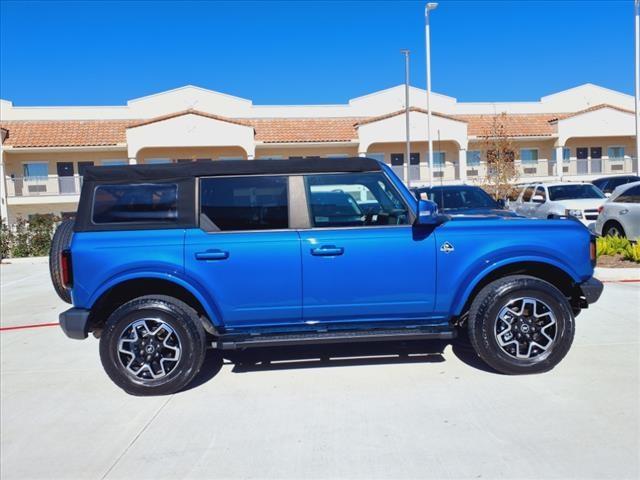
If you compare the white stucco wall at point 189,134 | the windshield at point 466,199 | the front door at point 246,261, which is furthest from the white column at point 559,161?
the front door at point 246,261

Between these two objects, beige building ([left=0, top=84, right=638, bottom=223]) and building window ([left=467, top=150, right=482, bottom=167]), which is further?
building window ([left=467, top=150, right=482, bottom=167])

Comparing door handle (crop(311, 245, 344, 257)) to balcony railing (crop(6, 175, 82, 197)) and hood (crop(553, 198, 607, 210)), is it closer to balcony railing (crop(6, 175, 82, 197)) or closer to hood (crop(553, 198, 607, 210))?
hood (crop(553, 198, 607, 210))

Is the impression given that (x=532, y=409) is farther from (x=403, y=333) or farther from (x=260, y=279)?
(x=260, y=279)

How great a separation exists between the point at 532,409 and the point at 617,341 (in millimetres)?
2130

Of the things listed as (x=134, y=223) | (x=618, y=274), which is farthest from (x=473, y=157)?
(x=134, y=223)

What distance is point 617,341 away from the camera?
5434 mm

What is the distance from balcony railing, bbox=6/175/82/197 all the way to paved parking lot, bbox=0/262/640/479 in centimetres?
2512

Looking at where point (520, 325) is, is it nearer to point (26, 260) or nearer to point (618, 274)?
point (618, 274)

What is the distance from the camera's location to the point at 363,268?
4363mm

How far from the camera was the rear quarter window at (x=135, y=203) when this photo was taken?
175 inches

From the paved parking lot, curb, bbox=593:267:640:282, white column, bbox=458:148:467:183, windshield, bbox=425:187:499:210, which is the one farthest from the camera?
white column, bbox=458:148:467:183

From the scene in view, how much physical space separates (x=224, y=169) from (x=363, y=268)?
1.45 meters

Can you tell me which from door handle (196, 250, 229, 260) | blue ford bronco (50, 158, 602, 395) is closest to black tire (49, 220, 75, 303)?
blue ford bronco (50, 158, 602, 395)

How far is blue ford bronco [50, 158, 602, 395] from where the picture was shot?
14.2 ft
